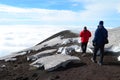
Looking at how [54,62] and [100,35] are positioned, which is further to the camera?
[54,62]

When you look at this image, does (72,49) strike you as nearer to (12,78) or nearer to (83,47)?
(83,47)

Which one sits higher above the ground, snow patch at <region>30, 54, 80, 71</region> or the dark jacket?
the dark jacket

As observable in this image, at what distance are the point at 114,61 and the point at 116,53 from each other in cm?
238

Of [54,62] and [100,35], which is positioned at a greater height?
[100,35]

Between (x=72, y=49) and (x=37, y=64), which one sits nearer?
(x=37, y=64)

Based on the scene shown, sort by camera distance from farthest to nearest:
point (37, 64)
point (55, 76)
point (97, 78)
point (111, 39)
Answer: point (111, 39) < point (37, 64) < point (55, 76) < point (97, 78)

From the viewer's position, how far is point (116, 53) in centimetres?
2662

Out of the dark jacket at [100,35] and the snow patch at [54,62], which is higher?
the dark jacket at [100,35]

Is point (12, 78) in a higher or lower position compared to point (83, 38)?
lower

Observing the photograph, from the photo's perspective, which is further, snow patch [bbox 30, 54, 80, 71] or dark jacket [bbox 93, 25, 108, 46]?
snow patch [bbox 30, 54, 80, 71]

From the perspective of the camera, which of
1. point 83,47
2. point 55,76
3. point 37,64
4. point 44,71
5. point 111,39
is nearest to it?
point 55,76

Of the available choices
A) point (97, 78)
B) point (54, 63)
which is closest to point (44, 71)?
point (54, 63)

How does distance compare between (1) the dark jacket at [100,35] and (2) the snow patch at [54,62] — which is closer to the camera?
(1) the dark jacket at [100,35]

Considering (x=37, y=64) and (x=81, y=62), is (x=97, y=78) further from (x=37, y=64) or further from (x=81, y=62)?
(x=37, y=64)
